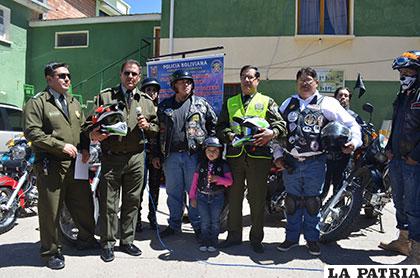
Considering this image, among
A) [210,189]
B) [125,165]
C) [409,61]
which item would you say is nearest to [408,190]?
[409,61]

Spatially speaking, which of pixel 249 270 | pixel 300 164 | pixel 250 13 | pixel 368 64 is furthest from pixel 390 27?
pixel 249 270

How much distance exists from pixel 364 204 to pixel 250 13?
23.6 ft

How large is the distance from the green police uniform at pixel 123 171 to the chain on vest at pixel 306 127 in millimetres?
1449

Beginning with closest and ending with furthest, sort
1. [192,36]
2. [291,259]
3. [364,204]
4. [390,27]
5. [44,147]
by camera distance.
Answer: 1. [44,147]
2. [291,259]
3. [364,204]
4. [390,27]
5. [192,36]

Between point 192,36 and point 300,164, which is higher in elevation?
point 192,36

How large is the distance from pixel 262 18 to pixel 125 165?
764cm

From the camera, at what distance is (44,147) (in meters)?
3.43

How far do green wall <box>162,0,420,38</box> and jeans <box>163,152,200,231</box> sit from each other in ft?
22.5

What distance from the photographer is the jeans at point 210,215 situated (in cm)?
407

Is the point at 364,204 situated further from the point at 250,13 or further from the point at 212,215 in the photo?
the point at 250,13

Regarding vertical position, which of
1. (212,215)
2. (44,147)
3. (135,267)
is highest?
(44,147)

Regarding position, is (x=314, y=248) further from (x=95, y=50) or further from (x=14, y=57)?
(x=14, y=57)

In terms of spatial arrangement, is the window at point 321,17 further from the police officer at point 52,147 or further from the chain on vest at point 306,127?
the police officer at point 52,147

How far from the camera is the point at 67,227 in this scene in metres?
4.21
